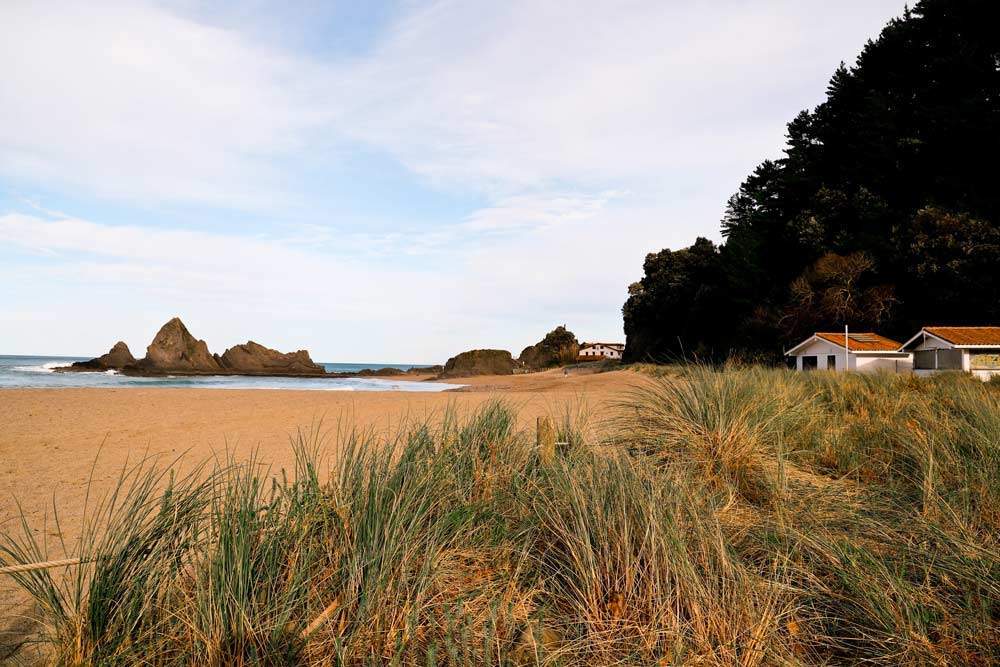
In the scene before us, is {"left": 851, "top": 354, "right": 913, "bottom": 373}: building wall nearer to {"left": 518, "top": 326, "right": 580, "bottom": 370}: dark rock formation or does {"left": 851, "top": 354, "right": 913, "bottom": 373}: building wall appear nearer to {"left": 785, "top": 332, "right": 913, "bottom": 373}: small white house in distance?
{"left": 785, "top": 332, "right": 913, "bottom": 373}: small white house in distance

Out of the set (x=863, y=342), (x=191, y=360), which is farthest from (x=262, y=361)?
(x=863, y=342)

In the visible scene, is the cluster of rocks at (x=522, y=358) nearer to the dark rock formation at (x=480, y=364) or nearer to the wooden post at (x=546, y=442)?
the dark rock formation at (x=480, y=364)

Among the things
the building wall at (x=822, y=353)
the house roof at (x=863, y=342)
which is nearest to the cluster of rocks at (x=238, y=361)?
the building wall at (x=822, y=353)

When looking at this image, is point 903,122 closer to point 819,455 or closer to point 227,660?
point 819,455

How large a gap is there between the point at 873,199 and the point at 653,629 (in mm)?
34051

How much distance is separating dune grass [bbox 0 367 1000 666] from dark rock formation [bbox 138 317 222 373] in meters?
58.9

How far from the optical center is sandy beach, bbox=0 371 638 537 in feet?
21.7

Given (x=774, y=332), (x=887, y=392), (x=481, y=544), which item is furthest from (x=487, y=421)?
(x=774, y=332)

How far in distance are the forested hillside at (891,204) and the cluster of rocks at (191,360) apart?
4461 cm

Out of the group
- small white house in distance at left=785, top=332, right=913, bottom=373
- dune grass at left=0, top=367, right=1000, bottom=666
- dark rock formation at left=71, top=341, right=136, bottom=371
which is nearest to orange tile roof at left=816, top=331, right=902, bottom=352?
small white house in distance at left=785, top=332, right=913, bottom=373

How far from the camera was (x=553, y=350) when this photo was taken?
7475 centimetres

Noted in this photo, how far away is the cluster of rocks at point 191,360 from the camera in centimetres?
5747

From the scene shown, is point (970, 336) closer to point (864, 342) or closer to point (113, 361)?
point (864, 342)

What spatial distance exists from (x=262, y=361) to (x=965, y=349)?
61998mm
